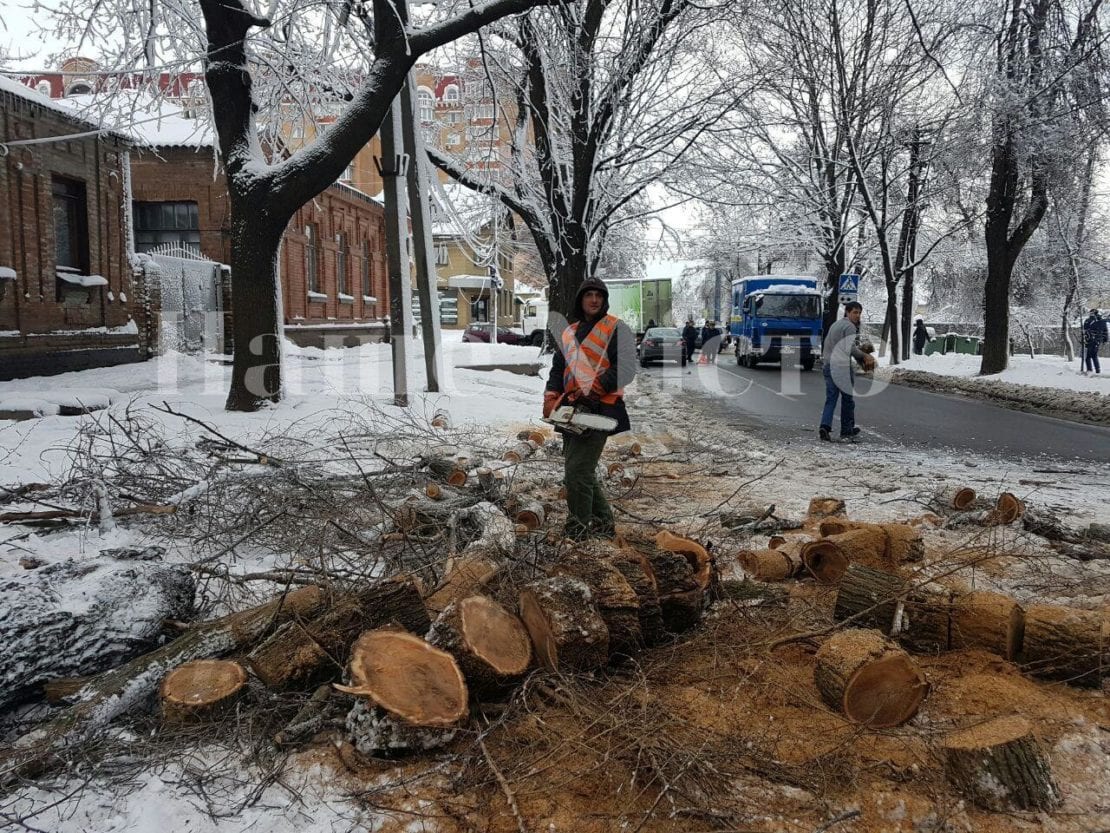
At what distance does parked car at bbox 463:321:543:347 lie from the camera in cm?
3409

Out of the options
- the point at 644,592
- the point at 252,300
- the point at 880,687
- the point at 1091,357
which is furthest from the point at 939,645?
the point at 1091,357

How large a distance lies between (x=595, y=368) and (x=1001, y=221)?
18376mm

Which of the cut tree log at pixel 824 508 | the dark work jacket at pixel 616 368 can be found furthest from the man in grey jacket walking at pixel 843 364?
the dark work jacket at pixel 616 368

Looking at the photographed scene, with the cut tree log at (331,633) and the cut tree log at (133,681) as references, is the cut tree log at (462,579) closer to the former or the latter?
the cut tree log at (331,633)

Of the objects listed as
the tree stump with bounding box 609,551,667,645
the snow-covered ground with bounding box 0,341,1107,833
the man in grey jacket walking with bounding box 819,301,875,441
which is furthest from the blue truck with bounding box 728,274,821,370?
the tree stump with bounding box 609,551,667,645

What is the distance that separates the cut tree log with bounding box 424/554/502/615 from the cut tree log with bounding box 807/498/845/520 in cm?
312

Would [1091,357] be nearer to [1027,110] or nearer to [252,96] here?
[1027,110]

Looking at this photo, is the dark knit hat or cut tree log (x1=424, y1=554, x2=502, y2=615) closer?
cut tree log (x1=424, y1=554, x2=502, y2=615)

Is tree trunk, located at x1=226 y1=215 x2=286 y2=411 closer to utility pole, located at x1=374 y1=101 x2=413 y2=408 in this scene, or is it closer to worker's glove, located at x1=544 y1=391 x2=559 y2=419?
utility pole, located at x1=374 y1=101 x2=413 y2=408

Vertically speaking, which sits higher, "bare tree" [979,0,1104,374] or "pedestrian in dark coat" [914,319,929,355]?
"bare tree" [979,0,1104,374]

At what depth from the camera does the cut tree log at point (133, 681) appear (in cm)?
257

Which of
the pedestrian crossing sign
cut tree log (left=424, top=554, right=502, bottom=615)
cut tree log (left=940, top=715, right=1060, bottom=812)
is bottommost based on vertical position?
cut tree log (left=940, top=715, right=1060, bottom=812)

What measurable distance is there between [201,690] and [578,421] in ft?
8.65

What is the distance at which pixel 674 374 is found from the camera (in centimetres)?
2436
